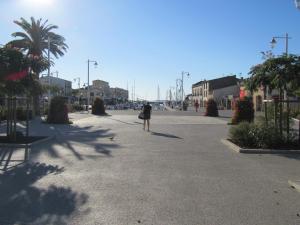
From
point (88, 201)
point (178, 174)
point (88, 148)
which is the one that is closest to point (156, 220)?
point (88, 201)

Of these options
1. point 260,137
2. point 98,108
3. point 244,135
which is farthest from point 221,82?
point 260,137

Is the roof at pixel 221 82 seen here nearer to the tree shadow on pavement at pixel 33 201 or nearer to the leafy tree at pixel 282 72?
the leafy tree at pixel 282 72

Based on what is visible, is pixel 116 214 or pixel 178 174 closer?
pixel 116 214

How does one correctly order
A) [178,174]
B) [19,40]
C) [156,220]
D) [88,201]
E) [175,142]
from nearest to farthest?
[156,220], [88,201], [178,174], [175,142], [19,40]

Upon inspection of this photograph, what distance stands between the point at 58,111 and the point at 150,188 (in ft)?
70.8

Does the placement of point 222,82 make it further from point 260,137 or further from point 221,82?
point 260,137

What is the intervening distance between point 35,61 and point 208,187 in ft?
36.3

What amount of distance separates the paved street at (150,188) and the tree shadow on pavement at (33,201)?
0.01 meters

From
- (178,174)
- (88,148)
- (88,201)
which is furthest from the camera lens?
(88,148)

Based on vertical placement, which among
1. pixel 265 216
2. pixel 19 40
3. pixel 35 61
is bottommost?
pixel 265 216

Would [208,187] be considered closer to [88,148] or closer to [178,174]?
[178,174]

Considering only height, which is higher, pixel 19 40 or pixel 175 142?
pixel 19 40

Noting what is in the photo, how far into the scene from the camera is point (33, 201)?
782cm

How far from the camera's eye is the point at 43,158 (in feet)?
42.4
